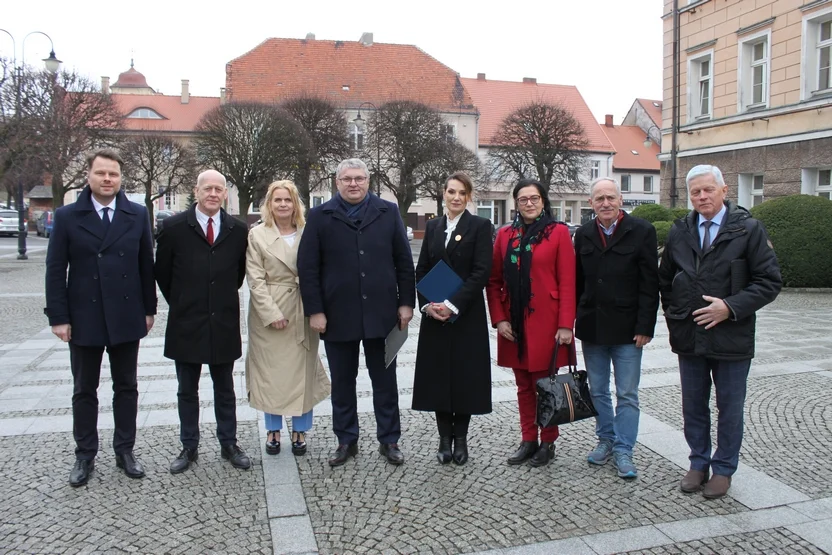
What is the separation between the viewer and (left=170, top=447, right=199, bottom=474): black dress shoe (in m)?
4.71

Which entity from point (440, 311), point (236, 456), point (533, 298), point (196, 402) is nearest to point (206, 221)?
point (196, 402)

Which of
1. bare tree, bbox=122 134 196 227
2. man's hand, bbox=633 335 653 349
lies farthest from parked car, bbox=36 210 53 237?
man's hand, bbox=633 335 653 349

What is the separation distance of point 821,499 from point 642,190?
62.2 metres

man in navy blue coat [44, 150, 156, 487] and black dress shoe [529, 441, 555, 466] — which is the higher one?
A: man in navy blue coat [44, 150, 156, 487]

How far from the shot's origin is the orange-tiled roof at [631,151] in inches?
2457

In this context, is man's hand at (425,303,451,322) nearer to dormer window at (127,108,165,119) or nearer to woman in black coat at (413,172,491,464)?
woman in black coat at (413,172,491,464)

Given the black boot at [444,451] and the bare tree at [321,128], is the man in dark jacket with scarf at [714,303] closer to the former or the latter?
the black boot at [444,451]

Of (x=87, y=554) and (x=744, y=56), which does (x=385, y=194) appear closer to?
(x=744, y=56)

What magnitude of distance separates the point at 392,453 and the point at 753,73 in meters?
19.8

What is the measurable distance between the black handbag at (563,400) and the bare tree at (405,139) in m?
32.5

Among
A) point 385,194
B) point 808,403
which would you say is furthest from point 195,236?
point 385,194

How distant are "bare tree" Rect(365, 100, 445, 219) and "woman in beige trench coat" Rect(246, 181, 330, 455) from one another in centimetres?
3174

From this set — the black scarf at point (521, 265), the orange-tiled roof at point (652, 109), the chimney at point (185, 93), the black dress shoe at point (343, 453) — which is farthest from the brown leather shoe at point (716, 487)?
the orange-tiled roof at point (652, 109)

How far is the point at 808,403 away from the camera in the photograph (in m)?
6.39
